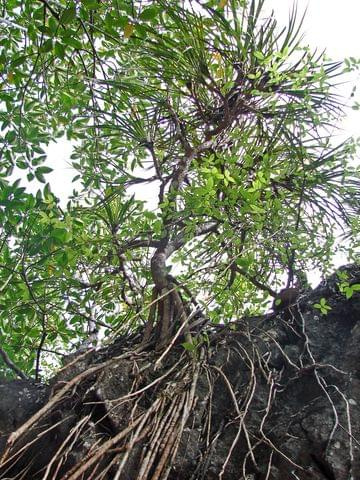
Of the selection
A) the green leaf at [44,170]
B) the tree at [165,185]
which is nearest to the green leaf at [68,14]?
the tree at [165,185]

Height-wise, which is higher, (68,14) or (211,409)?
(68,14)

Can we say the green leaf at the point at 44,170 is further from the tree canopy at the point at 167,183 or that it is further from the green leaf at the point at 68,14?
the green leaf at the point at 68,14

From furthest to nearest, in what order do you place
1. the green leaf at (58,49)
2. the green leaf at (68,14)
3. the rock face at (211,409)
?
the green leaf at (58,49)
the green leaf at (68,14)
the rock face at (211,409)

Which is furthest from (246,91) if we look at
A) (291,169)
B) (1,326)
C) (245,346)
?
(1,326)

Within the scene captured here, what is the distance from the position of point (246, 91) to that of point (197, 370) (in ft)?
4.64

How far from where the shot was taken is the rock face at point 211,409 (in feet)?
3.39

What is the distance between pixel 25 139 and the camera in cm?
184

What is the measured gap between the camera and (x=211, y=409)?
124 centimetres

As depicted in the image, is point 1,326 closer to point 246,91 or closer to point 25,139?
point 25,139

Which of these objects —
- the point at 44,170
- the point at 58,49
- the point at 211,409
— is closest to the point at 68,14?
the point at 58,49

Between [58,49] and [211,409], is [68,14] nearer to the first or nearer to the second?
[58,49]

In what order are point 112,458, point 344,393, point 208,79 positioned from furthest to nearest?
point 208,79
point 344,393
point 112,458

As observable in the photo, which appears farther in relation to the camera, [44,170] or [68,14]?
[44,170]

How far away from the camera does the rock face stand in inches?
40.7
